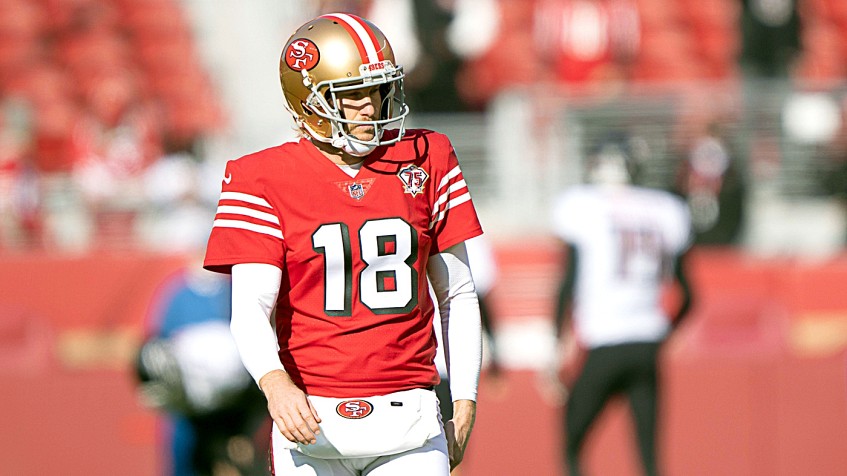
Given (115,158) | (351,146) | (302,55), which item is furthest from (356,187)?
(115,158)

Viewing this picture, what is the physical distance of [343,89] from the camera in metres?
3.14

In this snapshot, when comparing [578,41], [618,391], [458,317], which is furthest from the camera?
[578,41]

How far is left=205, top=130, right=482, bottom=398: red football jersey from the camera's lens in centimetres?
313

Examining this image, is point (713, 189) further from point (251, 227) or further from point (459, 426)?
point (251, 227)

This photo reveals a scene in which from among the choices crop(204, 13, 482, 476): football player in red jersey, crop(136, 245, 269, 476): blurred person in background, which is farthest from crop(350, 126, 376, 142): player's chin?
crop(136, 245, 269, 476): blurred person in background

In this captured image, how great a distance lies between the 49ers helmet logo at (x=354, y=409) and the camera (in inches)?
123

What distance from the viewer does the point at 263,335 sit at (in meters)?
3.10

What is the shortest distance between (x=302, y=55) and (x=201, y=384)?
9.14 ft

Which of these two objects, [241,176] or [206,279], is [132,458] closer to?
[206,279]

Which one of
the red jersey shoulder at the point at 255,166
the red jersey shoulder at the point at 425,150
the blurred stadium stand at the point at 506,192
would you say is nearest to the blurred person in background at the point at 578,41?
the blurred stadium stand at the point at 506,192

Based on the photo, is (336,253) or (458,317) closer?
(336,253)

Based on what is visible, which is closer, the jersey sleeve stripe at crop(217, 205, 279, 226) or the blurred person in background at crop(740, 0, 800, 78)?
the jersey sleeve stripe at crop(217, 205, 279, 226)

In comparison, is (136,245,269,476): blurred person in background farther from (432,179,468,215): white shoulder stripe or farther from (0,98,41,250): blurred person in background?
(0,98,41,250): blurred person in background

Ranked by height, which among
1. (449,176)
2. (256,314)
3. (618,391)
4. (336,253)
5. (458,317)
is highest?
(449,176)
